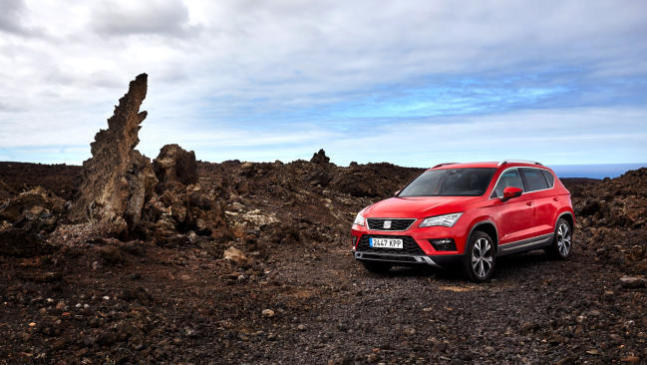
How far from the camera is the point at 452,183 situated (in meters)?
9.33

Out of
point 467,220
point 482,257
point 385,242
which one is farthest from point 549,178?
point 385,242

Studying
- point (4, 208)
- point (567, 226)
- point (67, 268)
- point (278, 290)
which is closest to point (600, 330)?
point (278, 290)

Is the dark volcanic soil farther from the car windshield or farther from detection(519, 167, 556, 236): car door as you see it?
the car windshield

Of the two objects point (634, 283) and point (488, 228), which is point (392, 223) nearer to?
point (488, 228)

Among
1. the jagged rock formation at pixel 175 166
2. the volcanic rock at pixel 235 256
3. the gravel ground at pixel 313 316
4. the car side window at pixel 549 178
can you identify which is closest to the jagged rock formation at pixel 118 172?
the volcanic rock at pixel 235 256

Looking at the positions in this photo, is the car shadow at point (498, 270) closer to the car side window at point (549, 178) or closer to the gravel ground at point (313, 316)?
the gravel ground at point (313, 316)

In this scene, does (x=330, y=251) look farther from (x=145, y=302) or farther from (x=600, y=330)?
(x=600, y=330)

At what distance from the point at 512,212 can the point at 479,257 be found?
1211mm

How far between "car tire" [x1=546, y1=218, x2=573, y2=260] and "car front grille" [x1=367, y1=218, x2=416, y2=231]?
3.74 m

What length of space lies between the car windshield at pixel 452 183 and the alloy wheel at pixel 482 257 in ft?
2.90

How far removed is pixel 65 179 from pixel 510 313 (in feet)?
77.7

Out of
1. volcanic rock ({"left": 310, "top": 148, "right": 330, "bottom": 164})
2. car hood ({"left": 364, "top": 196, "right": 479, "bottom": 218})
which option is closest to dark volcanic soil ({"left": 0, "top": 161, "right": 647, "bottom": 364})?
car hood ({"left": 364, "top": 196, "right": 479, "bottom": 218})

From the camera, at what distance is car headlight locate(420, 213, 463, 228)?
7980mm

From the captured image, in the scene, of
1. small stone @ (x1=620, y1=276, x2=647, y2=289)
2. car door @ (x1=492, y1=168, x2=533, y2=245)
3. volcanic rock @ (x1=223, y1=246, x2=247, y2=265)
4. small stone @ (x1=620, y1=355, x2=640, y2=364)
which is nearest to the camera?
small stone @ (x1=620, y1=355, x2=640, y2=364)
